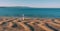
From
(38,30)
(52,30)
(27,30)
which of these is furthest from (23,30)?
(52,30)

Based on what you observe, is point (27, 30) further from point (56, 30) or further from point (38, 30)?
point (56, 30)

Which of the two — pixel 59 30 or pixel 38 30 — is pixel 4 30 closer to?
pixel 38 30

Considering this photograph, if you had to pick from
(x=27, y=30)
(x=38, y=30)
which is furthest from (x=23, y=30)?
(x=38, y=30)

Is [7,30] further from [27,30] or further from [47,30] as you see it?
[47,30]

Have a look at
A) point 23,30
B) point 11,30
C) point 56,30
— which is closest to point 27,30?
point 23,30

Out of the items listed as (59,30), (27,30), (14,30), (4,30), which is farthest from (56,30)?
(4,30)
